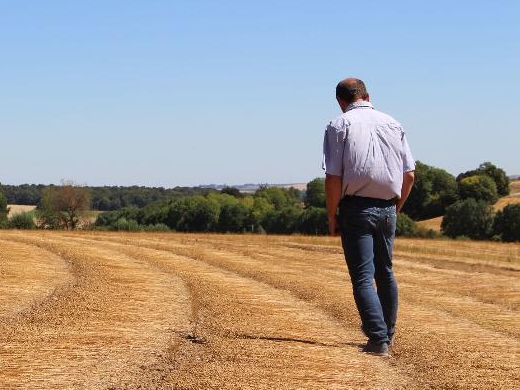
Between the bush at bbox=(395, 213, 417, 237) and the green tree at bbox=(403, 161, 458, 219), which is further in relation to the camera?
the green tree at bbox=(403, 161, 458, 219)

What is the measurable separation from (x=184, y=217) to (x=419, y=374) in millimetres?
65499

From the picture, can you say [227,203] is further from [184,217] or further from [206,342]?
[206,342]

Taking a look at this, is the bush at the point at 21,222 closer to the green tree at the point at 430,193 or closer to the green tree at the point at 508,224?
the green tree at the point at 508,224

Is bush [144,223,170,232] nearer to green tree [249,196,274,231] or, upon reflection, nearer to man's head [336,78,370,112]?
green tree [249,196,274,231]

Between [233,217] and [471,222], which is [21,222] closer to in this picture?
[233,217]

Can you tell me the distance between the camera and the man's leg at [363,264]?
6988 mm

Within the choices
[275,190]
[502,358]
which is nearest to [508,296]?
[502,358]

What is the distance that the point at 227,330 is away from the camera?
25.5 feet

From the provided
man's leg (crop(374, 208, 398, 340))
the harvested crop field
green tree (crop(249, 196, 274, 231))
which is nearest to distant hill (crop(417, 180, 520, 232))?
green tree (crop(249, 196, 274, 231))

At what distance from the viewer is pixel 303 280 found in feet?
45.6

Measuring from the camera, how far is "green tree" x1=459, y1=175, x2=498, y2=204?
9081 centimetres

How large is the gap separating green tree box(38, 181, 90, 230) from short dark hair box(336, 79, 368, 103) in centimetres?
4154

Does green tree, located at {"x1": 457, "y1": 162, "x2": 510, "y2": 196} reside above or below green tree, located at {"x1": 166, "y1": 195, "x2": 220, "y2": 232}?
above

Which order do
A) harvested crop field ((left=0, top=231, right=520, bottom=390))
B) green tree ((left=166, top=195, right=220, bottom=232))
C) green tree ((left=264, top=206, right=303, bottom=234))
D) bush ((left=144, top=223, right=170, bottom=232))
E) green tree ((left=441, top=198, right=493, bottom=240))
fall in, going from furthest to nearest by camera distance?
green tree ((left=166, top=195, right=220, bottom=232)) < green tree ((left=264, top=206, right=303, bottom=234)) < green tree ((left=441, top=198, right=493, bottom=240)) < bush ((left=144, top=223, right=170, bottom=232)) < harvested crop field ((left=0, top=231, right=520, bottom=390))
